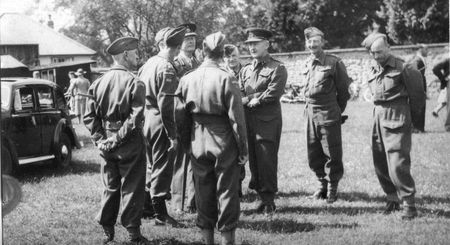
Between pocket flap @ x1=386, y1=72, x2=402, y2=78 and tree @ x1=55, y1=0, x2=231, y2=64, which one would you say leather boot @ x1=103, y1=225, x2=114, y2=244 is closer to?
pocket flap @ x1=386, y1=72, x2=402, y2=78

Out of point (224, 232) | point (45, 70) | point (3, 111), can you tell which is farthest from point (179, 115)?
point (45, 70)

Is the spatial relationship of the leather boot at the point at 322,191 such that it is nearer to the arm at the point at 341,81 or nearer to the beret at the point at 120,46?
the arm at the point at 341,81

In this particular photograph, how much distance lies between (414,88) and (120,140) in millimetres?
3390

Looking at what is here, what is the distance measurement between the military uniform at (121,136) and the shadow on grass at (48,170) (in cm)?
418

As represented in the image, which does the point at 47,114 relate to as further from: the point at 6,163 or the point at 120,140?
the point at 120,140

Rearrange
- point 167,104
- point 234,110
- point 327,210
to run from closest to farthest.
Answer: point 234,110 → point 167,104 → point 327,210

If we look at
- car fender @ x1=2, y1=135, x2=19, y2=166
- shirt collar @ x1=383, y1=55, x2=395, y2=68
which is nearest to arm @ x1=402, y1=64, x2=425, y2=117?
shirt collar @ x1=383, y1=55, x2=395, y2=68

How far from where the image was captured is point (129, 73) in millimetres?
5105

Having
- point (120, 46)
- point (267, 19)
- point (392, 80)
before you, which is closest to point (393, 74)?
point (392, 80)

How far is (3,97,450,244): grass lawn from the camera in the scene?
5.28 m

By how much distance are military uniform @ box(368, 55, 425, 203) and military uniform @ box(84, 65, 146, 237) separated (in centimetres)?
285

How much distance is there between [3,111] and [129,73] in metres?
4.14

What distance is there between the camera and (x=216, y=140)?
4730 millimetres

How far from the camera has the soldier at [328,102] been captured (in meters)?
6.80
